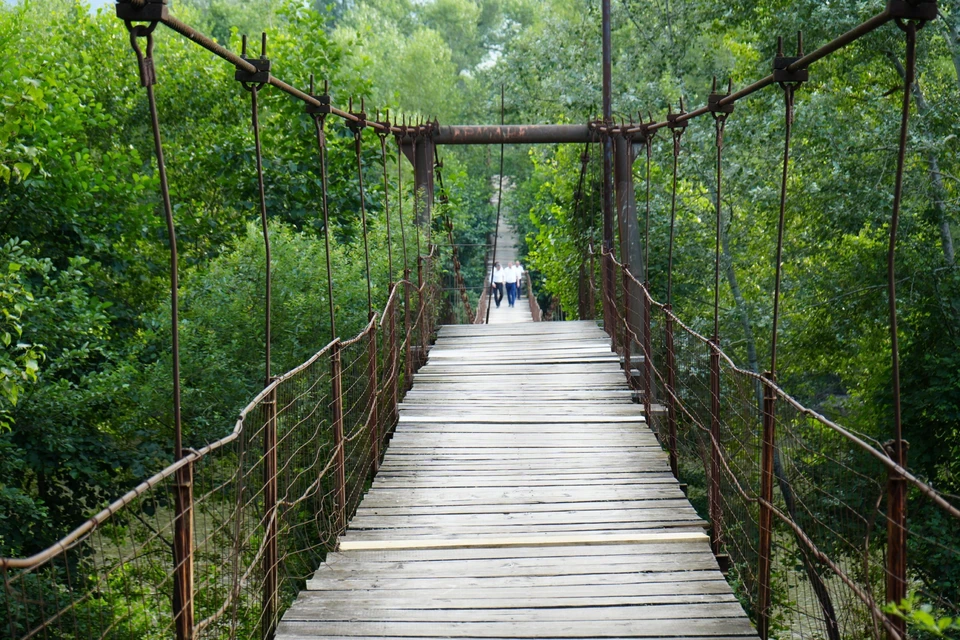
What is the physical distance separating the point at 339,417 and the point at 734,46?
12582 mm

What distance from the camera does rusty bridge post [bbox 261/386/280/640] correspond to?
319 centimetres

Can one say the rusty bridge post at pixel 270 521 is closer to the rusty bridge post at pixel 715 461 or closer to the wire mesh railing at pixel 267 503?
the wire mesh railing at pixel 267 503

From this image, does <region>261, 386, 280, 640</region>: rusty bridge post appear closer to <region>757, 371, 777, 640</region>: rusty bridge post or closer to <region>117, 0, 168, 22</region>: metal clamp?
<region>117, 0, 168, 22</region>: metal clamp

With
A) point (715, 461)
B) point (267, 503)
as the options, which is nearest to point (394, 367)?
point (715, 461)

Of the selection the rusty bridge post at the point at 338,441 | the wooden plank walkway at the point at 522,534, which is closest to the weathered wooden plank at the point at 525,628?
the wooden plank walkway at the point at 522,534

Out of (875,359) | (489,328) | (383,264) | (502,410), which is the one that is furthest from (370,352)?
(875,359)

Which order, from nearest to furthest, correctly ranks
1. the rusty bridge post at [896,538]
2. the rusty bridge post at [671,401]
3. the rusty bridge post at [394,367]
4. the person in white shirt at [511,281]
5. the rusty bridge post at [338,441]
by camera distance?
1. the rusty bridge post at [896,538]
2. the rusty bridge post at [338,441]
3. the rusty bridge post at [671,401]
4. the rusty bridge post at [394,367]
5. the person in white shirt at [511,281]

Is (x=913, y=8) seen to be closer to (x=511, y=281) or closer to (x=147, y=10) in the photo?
(x=147, y=10)

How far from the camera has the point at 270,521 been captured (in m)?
3.23

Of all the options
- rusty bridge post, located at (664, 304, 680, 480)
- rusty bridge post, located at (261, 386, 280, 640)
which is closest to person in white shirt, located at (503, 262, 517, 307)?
rusty bridge post, located at (664, 304, 680, 480)

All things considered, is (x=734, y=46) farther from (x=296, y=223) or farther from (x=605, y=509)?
(x=605, y=509)

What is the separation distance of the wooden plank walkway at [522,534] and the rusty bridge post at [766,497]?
0.36 feet

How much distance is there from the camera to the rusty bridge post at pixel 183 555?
236 cm

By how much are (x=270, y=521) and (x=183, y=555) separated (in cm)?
85
